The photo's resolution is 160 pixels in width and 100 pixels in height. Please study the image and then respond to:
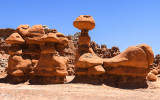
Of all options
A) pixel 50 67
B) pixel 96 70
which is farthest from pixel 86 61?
pixel 50 67

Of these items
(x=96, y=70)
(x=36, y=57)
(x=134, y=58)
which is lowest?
(x=96, y=70)

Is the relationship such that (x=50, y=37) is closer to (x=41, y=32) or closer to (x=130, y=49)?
(x=41, y=32)

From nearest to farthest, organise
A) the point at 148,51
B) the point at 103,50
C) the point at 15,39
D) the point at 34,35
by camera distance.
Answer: the point at 148,51
the point at 15,39
the point at 34,35
the point at 103,50

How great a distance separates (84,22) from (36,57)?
603cm

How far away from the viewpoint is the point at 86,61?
13.6 m

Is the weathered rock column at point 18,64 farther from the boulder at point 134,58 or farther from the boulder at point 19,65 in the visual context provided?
the boulder at point 134,58

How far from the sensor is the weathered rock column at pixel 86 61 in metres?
13.5

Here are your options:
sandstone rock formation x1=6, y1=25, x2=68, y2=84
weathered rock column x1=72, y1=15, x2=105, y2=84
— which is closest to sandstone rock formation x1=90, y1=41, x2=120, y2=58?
weathered rock column x1=72, y1=15, x2=105, y2=84

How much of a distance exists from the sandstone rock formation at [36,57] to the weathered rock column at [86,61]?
1.45m

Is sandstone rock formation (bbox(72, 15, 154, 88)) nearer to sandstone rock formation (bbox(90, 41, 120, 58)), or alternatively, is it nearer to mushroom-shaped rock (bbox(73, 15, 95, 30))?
mushroom-shaped rock (bbox(73, 15, 95, 30))

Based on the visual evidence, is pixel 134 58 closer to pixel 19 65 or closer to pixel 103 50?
pixel 19 65

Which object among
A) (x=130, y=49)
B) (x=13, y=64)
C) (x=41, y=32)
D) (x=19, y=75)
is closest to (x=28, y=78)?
(x=19, y=75)

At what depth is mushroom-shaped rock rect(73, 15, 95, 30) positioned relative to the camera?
48.6 ft

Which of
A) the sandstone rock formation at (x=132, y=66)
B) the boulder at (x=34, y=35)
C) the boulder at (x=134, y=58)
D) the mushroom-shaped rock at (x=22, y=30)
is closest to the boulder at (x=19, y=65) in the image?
the boulder at (x=34, y=35)
